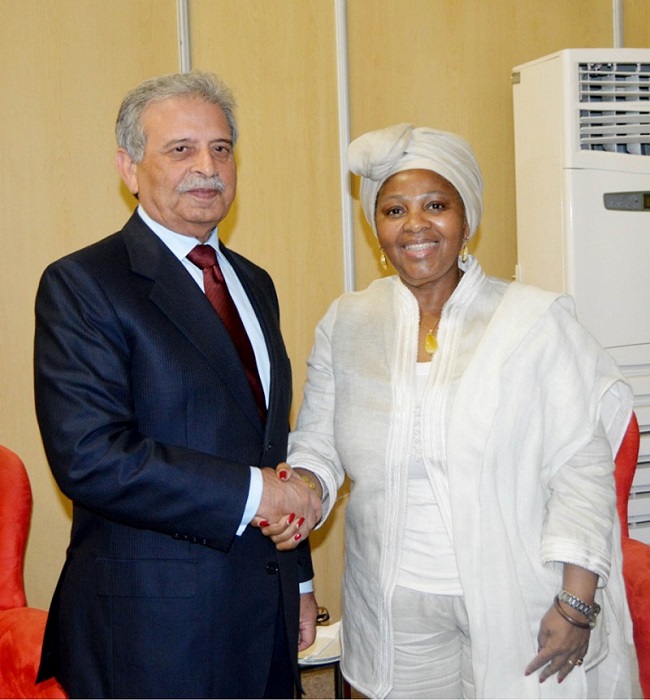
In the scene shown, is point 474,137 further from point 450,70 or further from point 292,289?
point 292,289

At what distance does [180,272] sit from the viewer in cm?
188

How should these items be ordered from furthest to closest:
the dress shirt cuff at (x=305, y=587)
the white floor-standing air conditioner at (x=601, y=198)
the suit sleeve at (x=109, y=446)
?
the white floor-standing air conditioner at (x=601, y=198) → the dress shirt cuff at (x=305, y=587) → the suit sleeve at (x=109, y=446)

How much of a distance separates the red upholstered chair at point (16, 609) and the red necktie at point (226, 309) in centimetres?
78

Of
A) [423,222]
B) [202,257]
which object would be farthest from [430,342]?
[202,257]

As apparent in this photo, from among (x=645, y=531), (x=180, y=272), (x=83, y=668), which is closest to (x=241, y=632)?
Answer: (x=83, y=668)

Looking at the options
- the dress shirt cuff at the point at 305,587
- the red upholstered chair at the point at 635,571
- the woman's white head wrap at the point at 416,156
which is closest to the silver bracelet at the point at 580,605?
the red upholstered chair at the point at 635,571

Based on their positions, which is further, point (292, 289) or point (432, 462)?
point (292, 289)

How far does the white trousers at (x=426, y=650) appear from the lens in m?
1.89

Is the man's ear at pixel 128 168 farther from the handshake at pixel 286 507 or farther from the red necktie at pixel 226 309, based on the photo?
the handshake at pixel 286 507

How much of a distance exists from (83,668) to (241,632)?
12.0 inches

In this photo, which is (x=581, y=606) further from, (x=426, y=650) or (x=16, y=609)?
(x=16, y=609)

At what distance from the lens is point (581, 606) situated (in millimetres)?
1814

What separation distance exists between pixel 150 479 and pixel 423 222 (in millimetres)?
794

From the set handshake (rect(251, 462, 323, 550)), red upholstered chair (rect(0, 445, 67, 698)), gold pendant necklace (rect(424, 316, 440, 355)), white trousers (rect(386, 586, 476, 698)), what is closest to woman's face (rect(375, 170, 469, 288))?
gold pendant necklace (rect(424, 316, 440, 355))
